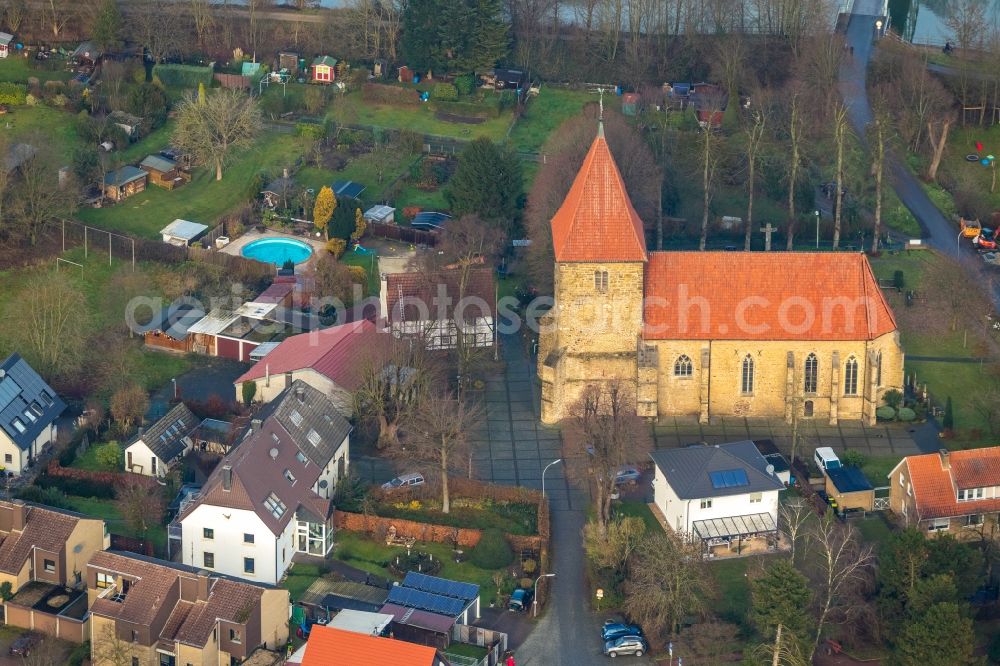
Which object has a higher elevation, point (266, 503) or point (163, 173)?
point (163, 173)

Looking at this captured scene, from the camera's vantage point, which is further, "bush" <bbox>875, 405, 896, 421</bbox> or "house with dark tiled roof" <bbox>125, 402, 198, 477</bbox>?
"bush" <bbox>875, 405, 896, 421</bbox>

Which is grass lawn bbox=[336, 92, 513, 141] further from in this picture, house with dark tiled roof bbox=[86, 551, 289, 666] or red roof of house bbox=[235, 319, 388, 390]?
house with dark tiled roof bbox=[86, 551, 289, 666]

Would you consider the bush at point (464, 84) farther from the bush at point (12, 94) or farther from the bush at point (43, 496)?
the bush at point (43, 496)

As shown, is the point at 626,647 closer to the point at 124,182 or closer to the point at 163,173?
the point at 124,182

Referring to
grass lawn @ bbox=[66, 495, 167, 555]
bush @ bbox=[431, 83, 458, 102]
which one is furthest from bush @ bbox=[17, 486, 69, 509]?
bush @ bbox=[431, 83, 458, 102]

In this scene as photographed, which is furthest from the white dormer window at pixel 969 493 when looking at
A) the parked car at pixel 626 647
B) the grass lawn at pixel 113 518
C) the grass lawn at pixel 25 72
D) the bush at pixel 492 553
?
the grass lawn at pixel 25 72

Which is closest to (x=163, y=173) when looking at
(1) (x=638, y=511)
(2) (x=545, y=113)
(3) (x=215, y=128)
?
(3) (x=215, y=128)
